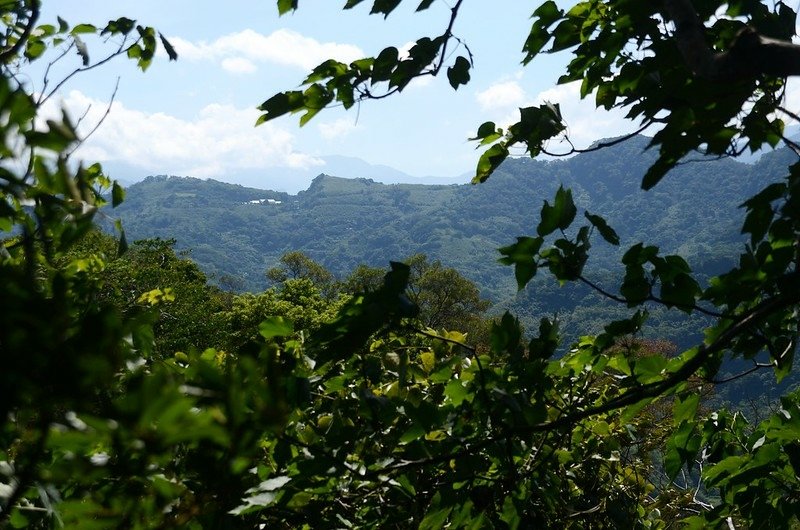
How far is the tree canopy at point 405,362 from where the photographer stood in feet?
1.70

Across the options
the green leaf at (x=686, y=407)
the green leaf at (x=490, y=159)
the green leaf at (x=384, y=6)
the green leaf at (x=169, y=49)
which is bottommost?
the green leaf at (x=686, y=407)

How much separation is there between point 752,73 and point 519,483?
1.04 meters

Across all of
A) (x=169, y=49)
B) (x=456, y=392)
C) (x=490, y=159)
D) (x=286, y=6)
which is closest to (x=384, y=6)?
(x=286, y=6)

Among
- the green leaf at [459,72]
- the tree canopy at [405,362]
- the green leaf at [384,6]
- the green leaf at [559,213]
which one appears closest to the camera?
the tree canopy at [405,362]

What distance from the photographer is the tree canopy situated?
519 mm

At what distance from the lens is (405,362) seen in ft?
4.56

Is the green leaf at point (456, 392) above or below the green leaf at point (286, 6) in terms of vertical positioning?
below

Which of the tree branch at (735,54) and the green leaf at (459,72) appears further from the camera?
the green leaf at (459,72)

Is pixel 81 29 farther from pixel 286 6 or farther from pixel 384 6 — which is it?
pixel 384 6

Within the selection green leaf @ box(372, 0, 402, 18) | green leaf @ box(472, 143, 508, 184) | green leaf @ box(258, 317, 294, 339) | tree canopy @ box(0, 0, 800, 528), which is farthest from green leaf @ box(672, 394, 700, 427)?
green leaf @ box(372, 0, 402, 18)

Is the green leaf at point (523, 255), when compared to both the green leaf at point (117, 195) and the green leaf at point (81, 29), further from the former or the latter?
the green leaf at point (81, 29)

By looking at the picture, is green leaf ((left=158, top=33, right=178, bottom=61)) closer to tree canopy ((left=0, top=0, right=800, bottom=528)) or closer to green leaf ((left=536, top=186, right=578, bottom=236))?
tree canopy ((left=0, top=0, right=800, bottom=528))

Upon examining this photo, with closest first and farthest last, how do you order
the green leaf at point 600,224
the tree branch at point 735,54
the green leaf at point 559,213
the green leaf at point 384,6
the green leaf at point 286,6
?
the tree branch at point 735,54
the green leaf at point 559,213
the green leaf at point 600,224
the green leaf at point 384,6
the green leaf at point 286,6

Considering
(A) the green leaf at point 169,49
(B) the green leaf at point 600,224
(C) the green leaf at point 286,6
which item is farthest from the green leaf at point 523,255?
(A) the green leaf at point 169,49
